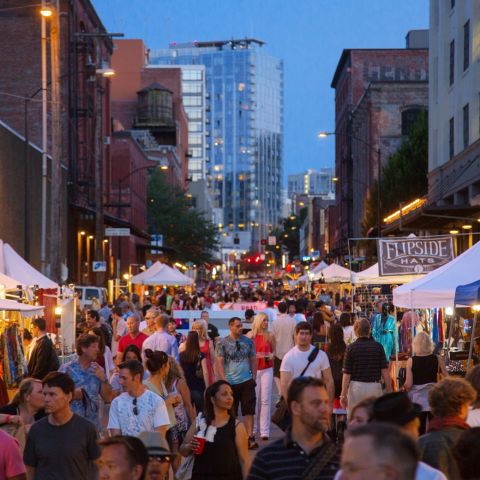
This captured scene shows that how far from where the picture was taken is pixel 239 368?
52.6 feet

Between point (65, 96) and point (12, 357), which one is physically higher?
point (65, 96)

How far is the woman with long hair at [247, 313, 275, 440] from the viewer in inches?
668

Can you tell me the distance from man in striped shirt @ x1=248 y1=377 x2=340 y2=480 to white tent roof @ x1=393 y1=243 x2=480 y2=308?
26.7 feet

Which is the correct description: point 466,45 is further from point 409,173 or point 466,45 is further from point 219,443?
point 219,443

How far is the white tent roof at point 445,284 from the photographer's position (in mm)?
14453

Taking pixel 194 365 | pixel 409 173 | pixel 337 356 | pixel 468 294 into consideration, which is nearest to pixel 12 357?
pixel 194 365

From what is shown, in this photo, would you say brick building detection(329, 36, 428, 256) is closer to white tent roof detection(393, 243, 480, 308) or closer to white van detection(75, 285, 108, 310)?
white van detection(75, 285, 108, 310)

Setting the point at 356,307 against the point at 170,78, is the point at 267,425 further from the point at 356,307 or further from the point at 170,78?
the point at 170,78

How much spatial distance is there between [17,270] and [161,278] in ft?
66.6

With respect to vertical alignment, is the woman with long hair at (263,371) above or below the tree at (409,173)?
below

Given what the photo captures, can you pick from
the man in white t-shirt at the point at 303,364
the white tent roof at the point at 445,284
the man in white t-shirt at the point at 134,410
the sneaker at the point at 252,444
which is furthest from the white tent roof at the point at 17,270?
the man in white t-shirt at the point at 134,410

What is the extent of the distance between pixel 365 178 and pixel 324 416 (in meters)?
72.8

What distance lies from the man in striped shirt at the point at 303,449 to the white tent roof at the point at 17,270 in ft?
52.4

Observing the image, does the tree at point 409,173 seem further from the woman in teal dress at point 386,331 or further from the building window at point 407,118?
the woman in teal dress at point 386,331
